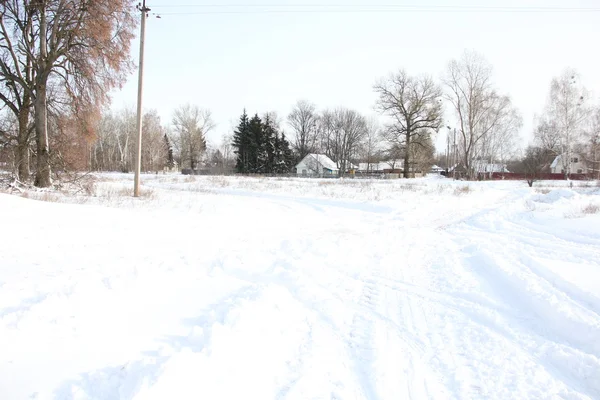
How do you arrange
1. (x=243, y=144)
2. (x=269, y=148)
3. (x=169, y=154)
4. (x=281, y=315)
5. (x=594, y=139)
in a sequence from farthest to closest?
1. (x=169, y=154)
2. (x=243, y=144)
3. (x=269, y=148)
4. (x=594, y=139)
5. (x=281, y=315)

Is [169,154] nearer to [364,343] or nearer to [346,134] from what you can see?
[346,134]

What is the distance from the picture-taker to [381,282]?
16.9 feet

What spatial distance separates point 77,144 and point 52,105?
2.01m

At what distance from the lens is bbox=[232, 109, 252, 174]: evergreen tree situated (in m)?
63.5

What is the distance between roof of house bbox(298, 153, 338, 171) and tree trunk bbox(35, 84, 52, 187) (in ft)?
192

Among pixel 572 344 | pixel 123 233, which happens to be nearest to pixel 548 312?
pixel 572 344

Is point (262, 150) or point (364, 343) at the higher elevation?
point (262, 150)

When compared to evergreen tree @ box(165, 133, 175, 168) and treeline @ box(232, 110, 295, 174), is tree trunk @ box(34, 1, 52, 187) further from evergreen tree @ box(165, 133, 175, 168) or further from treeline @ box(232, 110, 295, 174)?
evergreen tree @ box(165, 133, 175, 168)

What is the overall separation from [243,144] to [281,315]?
63054 millimetres

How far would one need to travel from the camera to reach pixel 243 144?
6475cm

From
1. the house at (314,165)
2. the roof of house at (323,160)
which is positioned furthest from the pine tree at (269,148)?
the roof of house at (323,160)

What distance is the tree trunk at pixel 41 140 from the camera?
A: 14.6m

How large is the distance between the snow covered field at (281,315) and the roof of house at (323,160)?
65.3m

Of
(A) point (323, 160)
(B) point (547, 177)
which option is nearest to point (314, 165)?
(A) point (323, 160)
